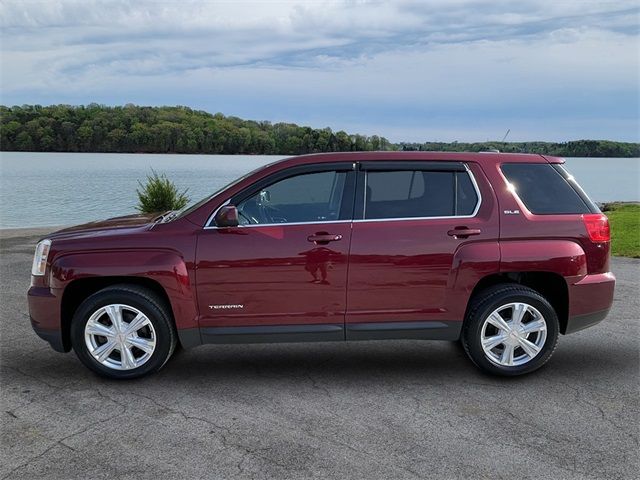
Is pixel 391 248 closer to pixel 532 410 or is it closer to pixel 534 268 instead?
pixel 534 268

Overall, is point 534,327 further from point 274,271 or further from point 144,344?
point 144,344

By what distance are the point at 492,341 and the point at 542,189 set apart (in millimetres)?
1330

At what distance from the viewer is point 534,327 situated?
489 centimetres

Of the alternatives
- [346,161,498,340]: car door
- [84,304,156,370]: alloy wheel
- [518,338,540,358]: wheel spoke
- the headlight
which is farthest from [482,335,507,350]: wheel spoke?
the headlight

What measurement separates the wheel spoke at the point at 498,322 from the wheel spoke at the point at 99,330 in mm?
3015

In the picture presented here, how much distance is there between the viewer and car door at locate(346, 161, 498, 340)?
475 centimetres

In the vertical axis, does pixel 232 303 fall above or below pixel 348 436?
above

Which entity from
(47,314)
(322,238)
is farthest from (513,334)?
(47,314)

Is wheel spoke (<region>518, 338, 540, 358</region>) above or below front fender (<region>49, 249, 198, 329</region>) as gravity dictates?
below

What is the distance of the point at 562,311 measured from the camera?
5.09 meters

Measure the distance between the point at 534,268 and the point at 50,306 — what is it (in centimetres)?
390

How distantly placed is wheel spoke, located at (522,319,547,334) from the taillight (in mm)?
810

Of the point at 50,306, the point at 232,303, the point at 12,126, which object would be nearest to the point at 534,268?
the point at 232,303

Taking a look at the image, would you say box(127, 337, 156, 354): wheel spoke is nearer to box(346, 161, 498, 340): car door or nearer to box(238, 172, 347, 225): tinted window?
box(238, 172, 347, 225): tinted window
